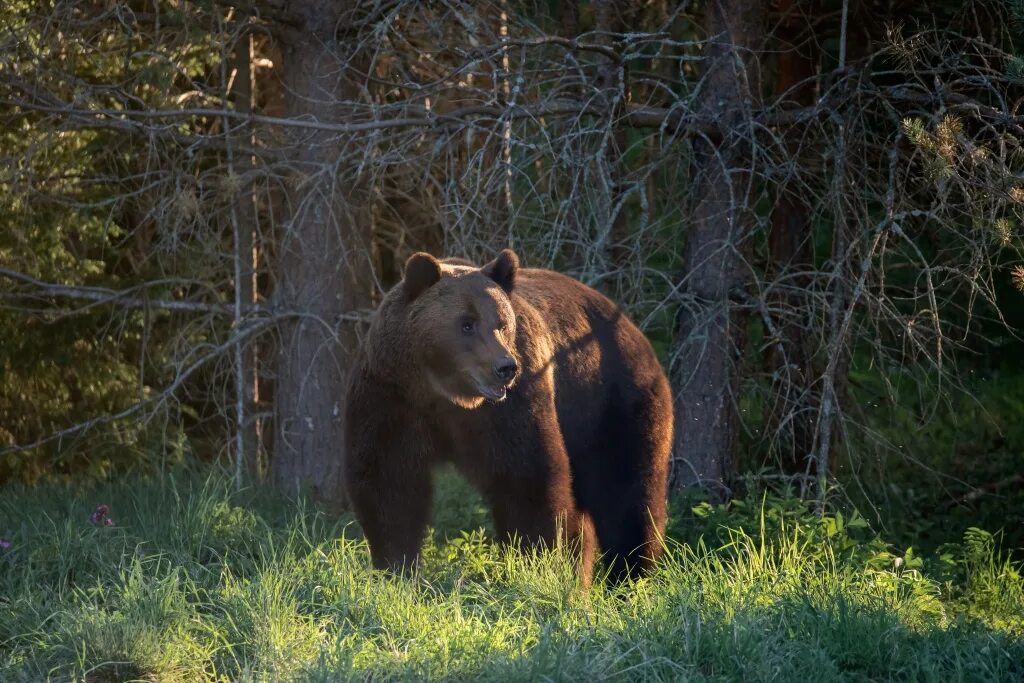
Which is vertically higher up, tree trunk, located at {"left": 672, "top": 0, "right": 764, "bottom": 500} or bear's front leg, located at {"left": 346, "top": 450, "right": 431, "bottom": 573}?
tree trunk, located at {"left": 672, "top": 0, "right": 764, "bottom": 500}

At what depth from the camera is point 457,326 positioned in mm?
5441

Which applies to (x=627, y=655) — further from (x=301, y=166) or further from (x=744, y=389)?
(x=301, y=166)

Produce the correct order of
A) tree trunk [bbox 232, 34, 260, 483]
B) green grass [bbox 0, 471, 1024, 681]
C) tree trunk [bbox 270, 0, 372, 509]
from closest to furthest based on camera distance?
green grass [bbox 0, 471, 1024, 681] < tree trunk [bbox 270, 0, 372, 509] < tree trunk [bbox 232, 34, 260, 483]

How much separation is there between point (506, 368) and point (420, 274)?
27.4 inches

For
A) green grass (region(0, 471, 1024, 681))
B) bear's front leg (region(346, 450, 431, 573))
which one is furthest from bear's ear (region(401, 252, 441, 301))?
green grass (region(0, 471, 1024, 681))

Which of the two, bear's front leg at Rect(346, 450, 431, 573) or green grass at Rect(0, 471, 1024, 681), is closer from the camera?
green grass at Rect(0, 471, 1024, 681)

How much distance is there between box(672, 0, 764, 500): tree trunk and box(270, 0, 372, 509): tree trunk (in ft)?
7.85

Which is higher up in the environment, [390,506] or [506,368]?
[506,368]

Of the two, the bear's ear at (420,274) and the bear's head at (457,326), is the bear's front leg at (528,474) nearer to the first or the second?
the bear's head at (457,326)

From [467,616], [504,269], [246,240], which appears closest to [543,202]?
[504,269]

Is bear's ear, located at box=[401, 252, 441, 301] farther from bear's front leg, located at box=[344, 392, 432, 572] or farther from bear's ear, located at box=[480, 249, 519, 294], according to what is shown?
bear's front leg, located at box=[344, 392, 432, 572]

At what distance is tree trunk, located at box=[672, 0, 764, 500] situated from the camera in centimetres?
758

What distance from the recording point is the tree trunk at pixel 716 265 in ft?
24.9

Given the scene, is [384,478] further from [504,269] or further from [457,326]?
[504,269]
